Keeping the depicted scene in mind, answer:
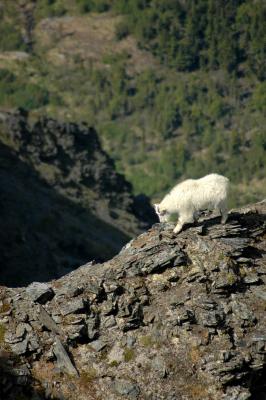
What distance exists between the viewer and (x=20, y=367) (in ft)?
106

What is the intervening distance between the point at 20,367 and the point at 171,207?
8.98m

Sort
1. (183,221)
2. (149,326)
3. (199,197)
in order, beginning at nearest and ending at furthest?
(149,326), (183,221), (199,197)

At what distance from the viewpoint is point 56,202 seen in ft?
314

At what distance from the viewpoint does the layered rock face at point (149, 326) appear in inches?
1291

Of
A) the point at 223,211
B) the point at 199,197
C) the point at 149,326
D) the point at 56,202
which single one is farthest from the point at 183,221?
the point at 56,202

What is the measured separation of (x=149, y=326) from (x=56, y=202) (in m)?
61.7

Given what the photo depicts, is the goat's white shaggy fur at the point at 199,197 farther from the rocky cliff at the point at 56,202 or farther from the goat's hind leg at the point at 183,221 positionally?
the rocky cliff at the point at 56,202

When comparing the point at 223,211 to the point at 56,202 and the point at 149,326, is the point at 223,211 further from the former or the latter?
the point at 56,202

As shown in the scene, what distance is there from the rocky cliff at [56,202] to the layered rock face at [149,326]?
33.9m

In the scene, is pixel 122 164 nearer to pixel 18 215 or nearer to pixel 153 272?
pixel 18 215

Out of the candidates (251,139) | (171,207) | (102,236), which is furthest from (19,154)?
(251,139)

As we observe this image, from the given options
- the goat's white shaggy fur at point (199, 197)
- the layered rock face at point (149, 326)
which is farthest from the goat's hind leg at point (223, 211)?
the layered rock face at point (149, 326)

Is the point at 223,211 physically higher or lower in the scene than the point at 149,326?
higher

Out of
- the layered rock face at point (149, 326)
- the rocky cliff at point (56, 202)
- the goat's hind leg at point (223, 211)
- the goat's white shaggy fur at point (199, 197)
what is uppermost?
the goat's white shaggy fur at point (199, 197)
